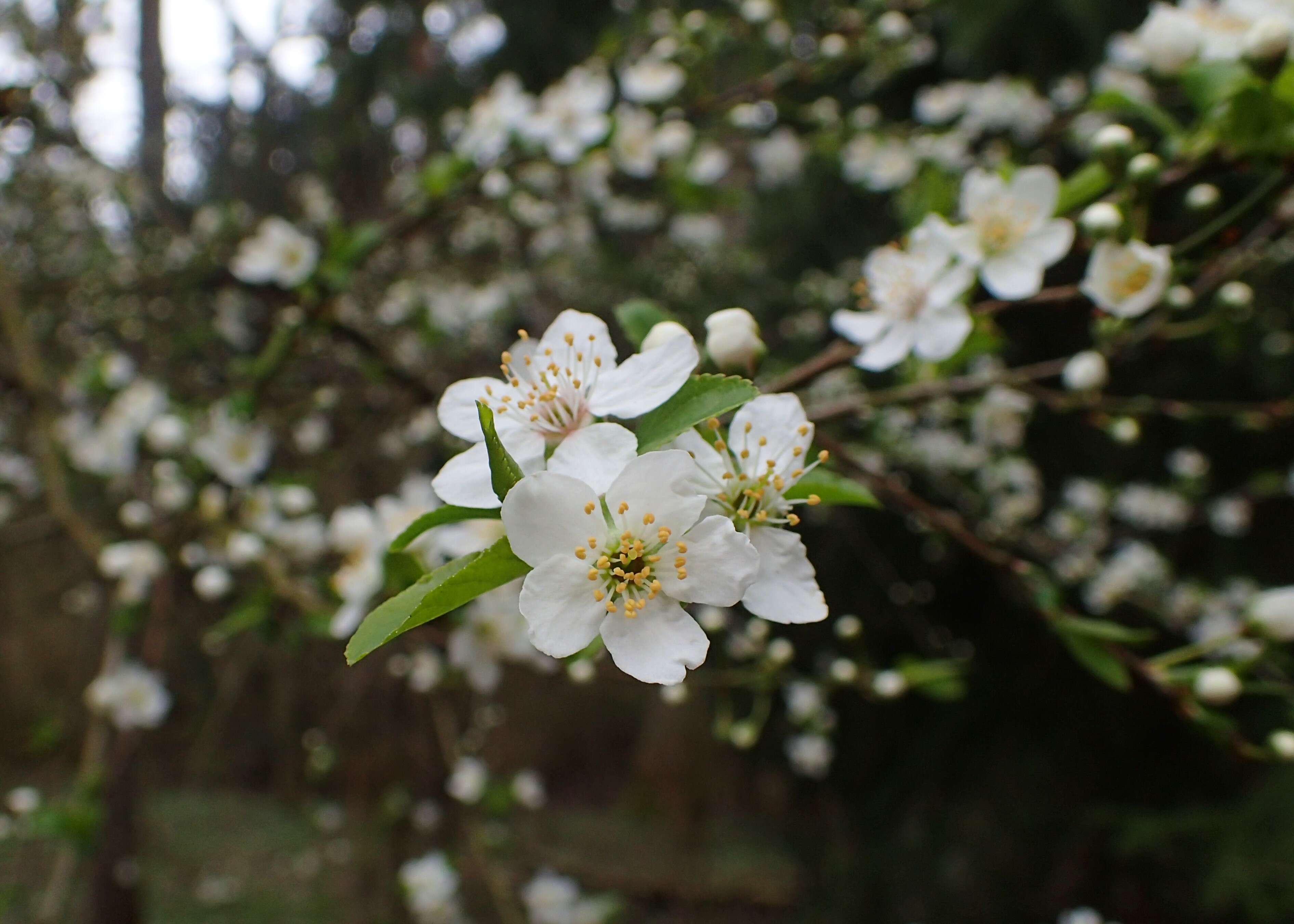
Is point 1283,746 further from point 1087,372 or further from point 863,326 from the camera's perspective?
point 863,326

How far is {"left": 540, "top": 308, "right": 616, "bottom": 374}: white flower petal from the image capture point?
0.73m

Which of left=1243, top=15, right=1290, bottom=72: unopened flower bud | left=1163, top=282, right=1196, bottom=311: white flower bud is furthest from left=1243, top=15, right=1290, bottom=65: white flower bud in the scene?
left=1163, top=282, right=1196, bottom=311: white flower bud

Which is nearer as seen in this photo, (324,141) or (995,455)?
(995,455)

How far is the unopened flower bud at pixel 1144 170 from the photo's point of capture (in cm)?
87

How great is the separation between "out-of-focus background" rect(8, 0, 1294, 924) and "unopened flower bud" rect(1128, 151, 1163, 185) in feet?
4.09

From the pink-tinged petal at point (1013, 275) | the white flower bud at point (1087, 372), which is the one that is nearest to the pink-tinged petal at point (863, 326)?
the pink-tinged petal at point (1013, 275)

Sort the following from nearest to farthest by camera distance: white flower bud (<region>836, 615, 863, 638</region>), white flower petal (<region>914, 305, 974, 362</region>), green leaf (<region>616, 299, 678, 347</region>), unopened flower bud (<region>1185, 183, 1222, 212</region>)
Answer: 1. green leaf (<region>616, 299, 678, 347</region>)
2. white flower petal (<region>914, 305, 974, 362</region>)
3. unopened flower bud (<region>1185, 183, 1222, 212</region>)
4. white flower bud (<region>836, 615, 863, 638</region>)

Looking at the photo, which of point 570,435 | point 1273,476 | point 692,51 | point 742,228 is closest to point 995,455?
point 1273,476

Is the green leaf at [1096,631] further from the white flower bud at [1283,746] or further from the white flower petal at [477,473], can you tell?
the white flower petal at [477,473]

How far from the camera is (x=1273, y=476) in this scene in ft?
8.43

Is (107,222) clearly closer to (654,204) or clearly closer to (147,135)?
(147,135)

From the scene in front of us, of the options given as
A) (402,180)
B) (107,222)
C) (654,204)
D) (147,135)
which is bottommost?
(654,204)

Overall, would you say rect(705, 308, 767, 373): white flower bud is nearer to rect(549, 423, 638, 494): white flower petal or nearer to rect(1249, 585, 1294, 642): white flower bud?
rect(549, 423, 638, 494): white flower petal

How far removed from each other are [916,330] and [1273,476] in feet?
7.61
